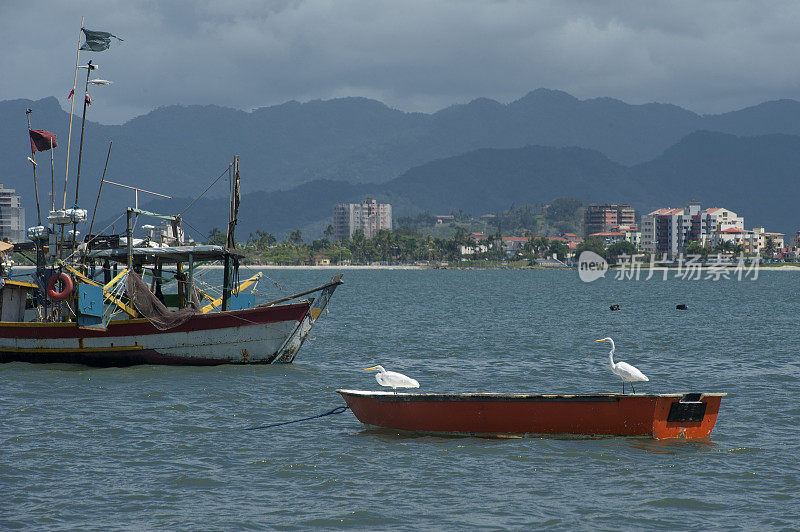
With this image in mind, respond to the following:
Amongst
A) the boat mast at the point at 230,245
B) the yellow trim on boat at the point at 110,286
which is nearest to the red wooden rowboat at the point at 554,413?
the yellow trim on boat at the point at 110,286

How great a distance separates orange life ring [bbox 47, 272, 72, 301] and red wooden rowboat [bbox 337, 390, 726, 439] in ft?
49.5

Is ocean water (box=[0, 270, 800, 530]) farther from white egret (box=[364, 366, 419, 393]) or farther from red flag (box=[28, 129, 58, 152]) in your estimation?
red flag (box=[28, 129, 58, 152])

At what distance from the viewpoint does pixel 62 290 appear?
106 feet

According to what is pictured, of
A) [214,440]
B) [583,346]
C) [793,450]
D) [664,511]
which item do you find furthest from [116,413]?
[583,346]

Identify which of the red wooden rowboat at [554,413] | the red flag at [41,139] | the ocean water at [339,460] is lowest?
the ocean water at [339,460]

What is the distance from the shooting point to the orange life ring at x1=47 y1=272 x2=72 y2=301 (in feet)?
102

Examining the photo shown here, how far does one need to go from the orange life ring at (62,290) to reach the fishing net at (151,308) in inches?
87.5

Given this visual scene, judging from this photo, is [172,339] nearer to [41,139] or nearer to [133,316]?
[133,316]

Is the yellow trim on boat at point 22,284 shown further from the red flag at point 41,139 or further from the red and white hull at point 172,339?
the red flag at point 41,139

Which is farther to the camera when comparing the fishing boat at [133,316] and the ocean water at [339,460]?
the fishing boat at [133,316]

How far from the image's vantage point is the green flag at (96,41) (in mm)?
35312

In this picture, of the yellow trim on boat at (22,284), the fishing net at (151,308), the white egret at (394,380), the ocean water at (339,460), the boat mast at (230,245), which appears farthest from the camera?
the yellow trim on boat at (22,284)

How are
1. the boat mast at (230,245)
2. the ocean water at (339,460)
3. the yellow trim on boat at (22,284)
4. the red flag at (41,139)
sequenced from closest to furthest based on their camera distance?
1. the ocean water at (339,460)
2. the boat mast at (230,245)
3. the yellow trim on boat at (22,284)
4. the red flag at (41,139)

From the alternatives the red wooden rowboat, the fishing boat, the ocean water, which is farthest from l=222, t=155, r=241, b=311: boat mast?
the red wooden rowboat
